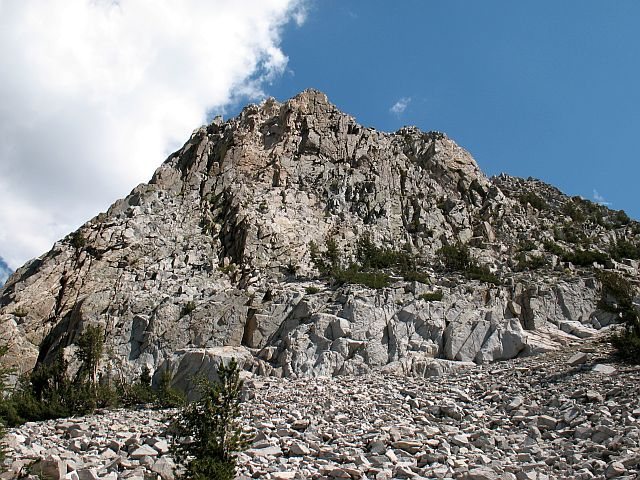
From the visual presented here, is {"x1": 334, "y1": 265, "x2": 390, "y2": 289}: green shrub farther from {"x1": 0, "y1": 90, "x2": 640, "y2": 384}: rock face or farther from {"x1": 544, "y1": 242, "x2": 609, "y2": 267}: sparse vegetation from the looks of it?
{"x1": 544, "y1": 242, "x2": 609, "y2": 267}: sparse vegetation

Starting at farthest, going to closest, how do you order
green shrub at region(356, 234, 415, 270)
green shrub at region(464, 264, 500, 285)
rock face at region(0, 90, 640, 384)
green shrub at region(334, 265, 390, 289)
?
green shrub at region(356, 234, 415, 270)
green shrub at region(464, 264, 500, 285)
green shrub at region(334, 265, 390, 289)
rock face at region(0, 90, 640, 384)

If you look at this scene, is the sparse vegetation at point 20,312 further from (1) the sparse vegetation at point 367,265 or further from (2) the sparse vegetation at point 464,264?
(2) the sparse vegetation at point 464,264

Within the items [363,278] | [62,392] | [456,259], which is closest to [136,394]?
[62,392]

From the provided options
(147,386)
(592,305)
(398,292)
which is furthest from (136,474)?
(592,305)

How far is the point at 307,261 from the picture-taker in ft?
129

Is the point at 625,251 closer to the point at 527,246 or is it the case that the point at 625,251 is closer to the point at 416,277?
the point at 527,246

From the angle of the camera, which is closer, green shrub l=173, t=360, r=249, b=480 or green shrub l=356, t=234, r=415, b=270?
green shrub l=173, t=360, r=249, b=480

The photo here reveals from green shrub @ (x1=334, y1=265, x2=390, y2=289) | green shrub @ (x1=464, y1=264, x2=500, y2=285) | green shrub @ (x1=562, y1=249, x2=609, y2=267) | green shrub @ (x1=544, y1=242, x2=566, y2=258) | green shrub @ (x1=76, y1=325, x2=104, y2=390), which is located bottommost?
green shrub @ (x1=76, y1=325, x2=104, y2=390)

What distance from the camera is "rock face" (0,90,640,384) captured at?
2998 centimetres

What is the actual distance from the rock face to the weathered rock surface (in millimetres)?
5202

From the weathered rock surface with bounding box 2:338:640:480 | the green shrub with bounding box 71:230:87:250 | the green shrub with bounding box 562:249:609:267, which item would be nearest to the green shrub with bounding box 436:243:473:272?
the green shrub with bounding box 562:249:609:267

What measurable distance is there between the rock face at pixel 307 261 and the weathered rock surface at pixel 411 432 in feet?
17.1

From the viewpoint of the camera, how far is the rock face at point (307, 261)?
30.0 meters

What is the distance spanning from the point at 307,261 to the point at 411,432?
22553 mm
